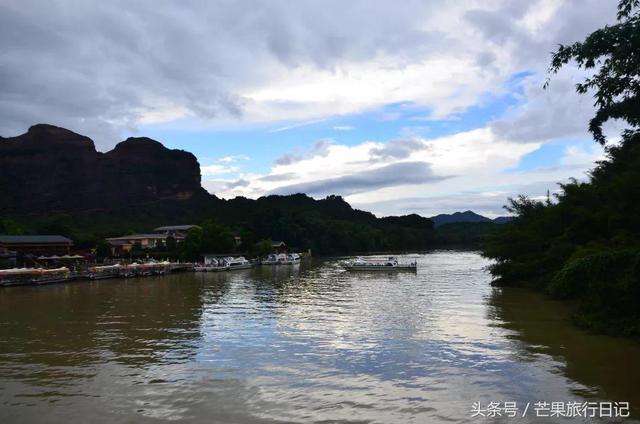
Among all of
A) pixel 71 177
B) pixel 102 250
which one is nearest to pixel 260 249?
pixel 102 250

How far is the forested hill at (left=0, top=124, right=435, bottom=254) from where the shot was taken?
127375mm

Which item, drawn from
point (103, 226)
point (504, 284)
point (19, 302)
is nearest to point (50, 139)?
point (103, 226)

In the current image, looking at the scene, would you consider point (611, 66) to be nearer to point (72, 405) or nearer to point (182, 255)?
point (72, 405)

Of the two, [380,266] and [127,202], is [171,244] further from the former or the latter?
[127,202]

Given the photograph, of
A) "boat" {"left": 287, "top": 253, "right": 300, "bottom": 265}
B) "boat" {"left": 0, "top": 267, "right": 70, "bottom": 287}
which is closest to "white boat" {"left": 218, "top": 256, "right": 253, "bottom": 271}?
"boat" {"left": 287, "top": 253, "right": 300, "bottom": 265}

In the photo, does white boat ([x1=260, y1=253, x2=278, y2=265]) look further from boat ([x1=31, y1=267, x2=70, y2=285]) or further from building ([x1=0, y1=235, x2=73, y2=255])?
boat ([x1=31, y1=267, x2=70, y2=285])

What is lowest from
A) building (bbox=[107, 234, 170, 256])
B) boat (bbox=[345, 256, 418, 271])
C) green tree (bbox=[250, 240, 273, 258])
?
boat (bbox=[345, 256, 418, 271])

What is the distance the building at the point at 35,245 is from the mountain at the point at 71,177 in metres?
96.0

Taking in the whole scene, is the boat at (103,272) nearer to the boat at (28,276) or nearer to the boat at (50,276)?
the boat at (50,276)

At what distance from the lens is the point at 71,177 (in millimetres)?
175750

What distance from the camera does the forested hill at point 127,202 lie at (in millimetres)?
127375

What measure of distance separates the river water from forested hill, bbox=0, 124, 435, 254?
87.8m

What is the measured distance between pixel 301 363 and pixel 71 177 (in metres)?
182

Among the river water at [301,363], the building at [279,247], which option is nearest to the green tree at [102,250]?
the building at [279,247]
